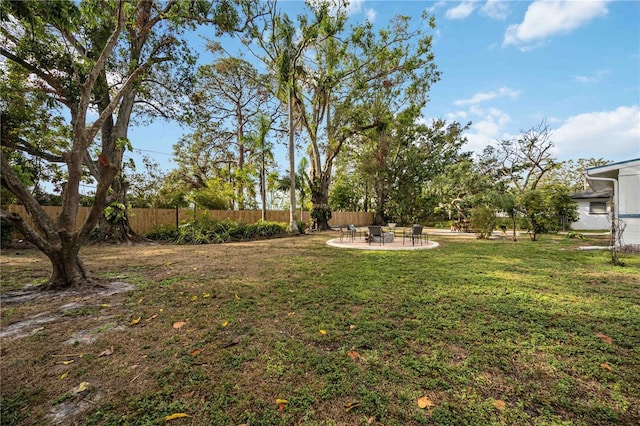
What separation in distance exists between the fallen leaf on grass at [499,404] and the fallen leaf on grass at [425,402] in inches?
16.7

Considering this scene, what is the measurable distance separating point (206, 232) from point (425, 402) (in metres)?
12.5

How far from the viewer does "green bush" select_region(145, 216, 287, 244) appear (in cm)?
1240

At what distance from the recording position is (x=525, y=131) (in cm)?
2380

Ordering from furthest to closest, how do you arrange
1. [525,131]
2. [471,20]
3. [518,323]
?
1. [525,131]
2. [471,20]
3. [518,323]

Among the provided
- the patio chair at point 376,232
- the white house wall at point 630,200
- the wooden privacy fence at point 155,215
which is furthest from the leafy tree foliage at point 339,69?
the white house wall at point 630,200

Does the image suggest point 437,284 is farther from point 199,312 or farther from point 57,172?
point 57,172

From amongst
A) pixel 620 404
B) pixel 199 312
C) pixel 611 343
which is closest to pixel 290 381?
pixel 199 312

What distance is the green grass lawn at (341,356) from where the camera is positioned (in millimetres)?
1803

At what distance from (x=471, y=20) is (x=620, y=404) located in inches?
408

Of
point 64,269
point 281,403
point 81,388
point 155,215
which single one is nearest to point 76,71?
point 64,269

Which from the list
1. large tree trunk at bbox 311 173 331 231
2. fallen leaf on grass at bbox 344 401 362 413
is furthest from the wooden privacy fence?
fallen leaf on grass at bbox 344 401 362 413

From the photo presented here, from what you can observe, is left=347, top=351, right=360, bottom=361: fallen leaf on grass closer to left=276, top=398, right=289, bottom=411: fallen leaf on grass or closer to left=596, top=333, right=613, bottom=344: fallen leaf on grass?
left=276, top=398, right=289, bottom=411: fallen leaf on grass

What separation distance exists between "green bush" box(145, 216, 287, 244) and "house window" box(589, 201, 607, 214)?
23.7 metres

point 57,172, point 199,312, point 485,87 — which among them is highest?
point 485,87
